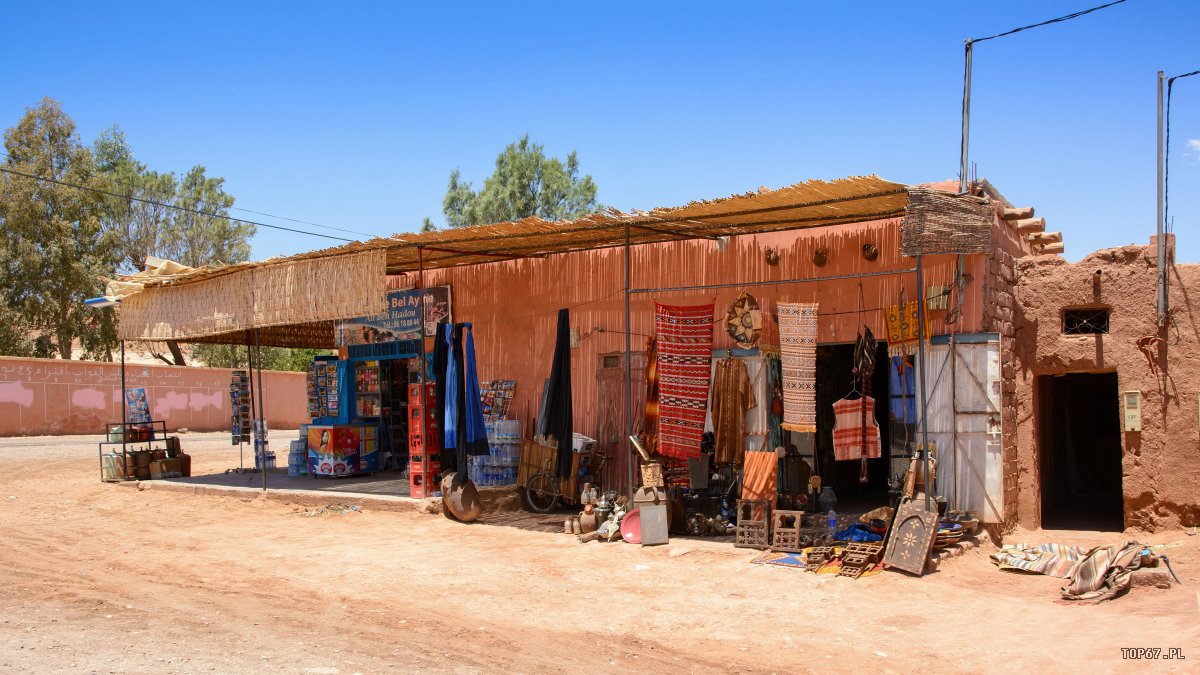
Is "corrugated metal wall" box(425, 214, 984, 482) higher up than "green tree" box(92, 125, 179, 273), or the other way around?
"green tree" box(92, 125, 179, 273)

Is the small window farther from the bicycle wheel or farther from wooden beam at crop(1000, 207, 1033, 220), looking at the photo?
the bicycle wheel

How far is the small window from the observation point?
1035 centimetres

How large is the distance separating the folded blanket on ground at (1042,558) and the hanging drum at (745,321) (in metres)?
3.58

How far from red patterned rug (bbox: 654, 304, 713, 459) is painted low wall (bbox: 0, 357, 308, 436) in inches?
799

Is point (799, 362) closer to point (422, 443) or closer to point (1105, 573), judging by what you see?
point (1105, 573)

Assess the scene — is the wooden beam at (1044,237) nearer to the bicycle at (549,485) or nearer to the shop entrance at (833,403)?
the shop entrance at (833,403)

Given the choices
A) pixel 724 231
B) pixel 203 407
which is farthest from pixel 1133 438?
pixel 203 407

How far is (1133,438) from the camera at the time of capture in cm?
1014

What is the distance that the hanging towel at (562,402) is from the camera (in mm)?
11875

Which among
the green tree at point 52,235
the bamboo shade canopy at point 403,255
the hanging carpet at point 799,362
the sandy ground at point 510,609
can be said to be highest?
the green tree at point 52,235

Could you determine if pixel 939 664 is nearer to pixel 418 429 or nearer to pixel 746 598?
pixel 746 598

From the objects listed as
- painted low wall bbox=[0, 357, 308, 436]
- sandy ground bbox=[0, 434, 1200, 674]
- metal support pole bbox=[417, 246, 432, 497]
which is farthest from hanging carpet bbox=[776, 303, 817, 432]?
painted low wall bbox=[0, 357, 308, 436]

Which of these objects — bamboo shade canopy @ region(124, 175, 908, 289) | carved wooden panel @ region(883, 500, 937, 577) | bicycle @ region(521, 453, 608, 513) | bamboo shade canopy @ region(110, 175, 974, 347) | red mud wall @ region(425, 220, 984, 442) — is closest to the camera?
carved wooden panel @ region(883, 500, 937, 577)

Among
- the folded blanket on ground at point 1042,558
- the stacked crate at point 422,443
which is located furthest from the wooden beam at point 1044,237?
the stacked crate at point 422,443
